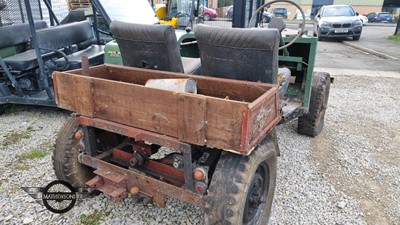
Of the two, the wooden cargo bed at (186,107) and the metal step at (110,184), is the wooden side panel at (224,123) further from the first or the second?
the metal step at (110,184)

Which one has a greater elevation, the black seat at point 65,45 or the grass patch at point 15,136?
the black seat at point 65,45

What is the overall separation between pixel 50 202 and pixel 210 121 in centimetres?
184

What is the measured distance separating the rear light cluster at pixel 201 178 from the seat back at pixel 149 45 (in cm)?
107

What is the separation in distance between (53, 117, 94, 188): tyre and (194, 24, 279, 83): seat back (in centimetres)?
125

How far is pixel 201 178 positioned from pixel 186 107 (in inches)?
18.5

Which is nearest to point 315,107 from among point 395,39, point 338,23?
point 338,23

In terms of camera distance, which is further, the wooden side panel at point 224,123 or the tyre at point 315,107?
the tyre at point 315,107

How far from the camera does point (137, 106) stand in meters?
2.20

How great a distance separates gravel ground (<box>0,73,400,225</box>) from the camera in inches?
108

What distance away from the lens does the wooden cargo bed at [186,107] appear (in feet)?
6.07

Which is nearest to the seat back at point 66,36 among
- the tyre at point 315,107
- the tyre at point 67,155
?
the tyre at point 67,155

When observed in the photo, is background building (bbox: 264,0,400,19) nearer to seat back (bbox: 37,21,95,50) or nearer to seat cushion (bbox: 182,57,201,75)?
seat back (bbox: 37,21,95,50)

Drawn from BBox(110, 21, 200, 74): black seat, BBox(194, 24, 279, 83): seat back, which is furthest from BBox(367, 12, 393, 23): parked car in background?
BBox(110, 21, 200, 74): black seat

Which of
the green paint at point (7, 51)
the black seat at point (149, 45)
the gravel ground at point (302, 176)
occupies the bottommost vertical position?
the gravel ground at point (302, 176)
